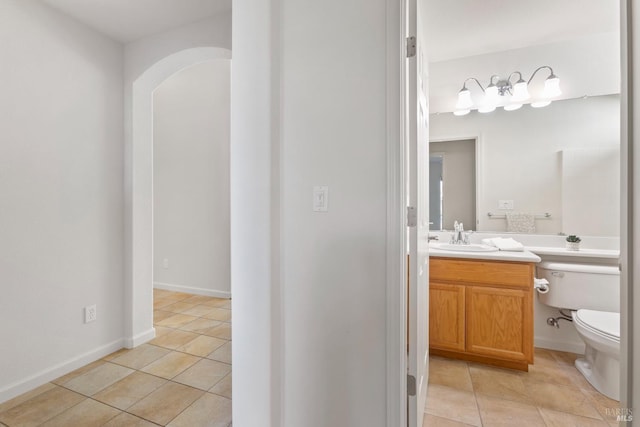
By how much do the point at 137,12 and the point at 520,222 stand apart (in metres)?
3.48

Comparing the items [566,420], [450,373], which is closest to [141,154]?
[450,373]

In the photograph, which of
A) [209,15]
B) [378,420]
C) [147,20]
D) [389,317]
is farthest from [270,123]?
[147,20]

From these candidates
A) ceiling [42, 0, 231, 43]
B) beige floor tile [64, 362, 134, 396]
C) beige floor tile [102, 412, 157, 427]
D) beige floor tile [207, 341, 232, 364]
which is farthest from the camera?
beige floor tile [207, 341, 232, 364]

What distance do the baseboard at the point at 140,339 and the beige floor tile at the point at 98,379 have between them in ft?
0.85

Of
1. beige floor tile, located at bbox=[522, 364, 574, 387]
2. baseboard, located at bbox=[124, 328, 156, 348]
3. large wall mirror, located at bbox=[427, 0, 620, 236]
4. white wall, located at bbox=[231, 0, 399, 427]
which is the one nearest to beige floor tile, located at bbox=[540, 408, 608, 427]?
beige floor tile, located at bbox=[522, 364, 574, 387]

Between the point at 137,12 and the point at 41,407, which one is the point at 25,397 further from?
the point at 137,12

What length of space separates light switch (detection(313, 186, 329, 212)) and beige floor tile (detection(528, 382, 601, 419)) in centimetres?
183

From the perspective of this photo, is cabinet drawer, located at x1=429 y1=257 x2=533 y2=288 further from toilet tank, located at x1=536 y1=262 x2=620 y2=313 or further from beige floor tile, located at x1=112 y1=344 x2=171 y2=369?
beige floor tile, located at x1=112 y1=344 x2=171 y2=369

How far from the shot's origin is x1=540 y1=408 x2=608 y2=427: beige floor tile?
1581 millimetres

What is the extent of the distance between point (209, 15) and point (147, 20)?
50cm

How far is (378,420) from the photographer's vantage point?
1179mm

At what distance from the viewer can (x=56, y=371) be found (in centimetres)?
203

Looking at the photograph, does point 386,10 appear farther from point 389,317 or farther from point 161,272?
point 161,272

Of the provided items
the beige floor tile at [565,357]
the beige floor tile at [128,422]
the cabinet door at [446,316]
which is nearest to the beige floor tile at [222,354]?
the beige floor tile at [128,422]
